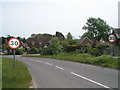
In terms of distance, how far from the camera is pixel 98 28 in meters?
69.2

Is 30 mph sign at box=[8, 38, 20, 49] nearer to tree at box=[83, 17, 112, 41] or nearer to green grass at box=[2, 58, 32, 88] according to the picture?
green grass at box=[2, 58, 32, 88]

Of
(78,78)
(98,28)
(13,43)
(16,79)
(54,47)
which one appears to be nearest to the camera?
(16,79)

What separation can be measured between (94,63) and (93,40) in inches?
2192

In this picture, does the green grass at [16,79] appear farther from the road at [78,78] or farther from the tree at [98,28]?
the tree at [98,28]

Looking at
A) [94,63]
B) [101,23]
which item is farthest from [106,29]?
[94,63]

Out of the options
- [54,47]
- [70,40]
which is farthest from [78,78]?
[70,40]

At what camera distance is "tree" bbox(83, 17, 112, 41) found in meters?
69.2

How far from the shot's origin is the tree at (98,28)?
2724 inches

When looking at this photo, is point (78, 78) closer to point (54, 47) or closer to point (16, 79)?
point (16, 79)

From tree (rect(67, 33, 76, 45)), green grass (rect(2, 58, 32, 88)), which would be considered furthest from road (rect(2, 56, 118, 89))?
tree (rect(67, 33, 76, 45))

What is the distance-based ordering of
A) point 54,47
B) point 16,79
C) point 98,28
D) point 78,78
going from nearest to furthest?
point 16,79 → point 78,78 → point 54,47 → point 98,28

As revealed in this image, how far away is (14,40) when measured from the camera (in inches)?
516

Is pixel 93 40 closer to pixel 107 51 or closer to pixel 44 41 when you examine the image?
pixel 44 41

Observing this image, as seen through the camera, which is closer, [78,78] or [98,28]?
[78,78]
